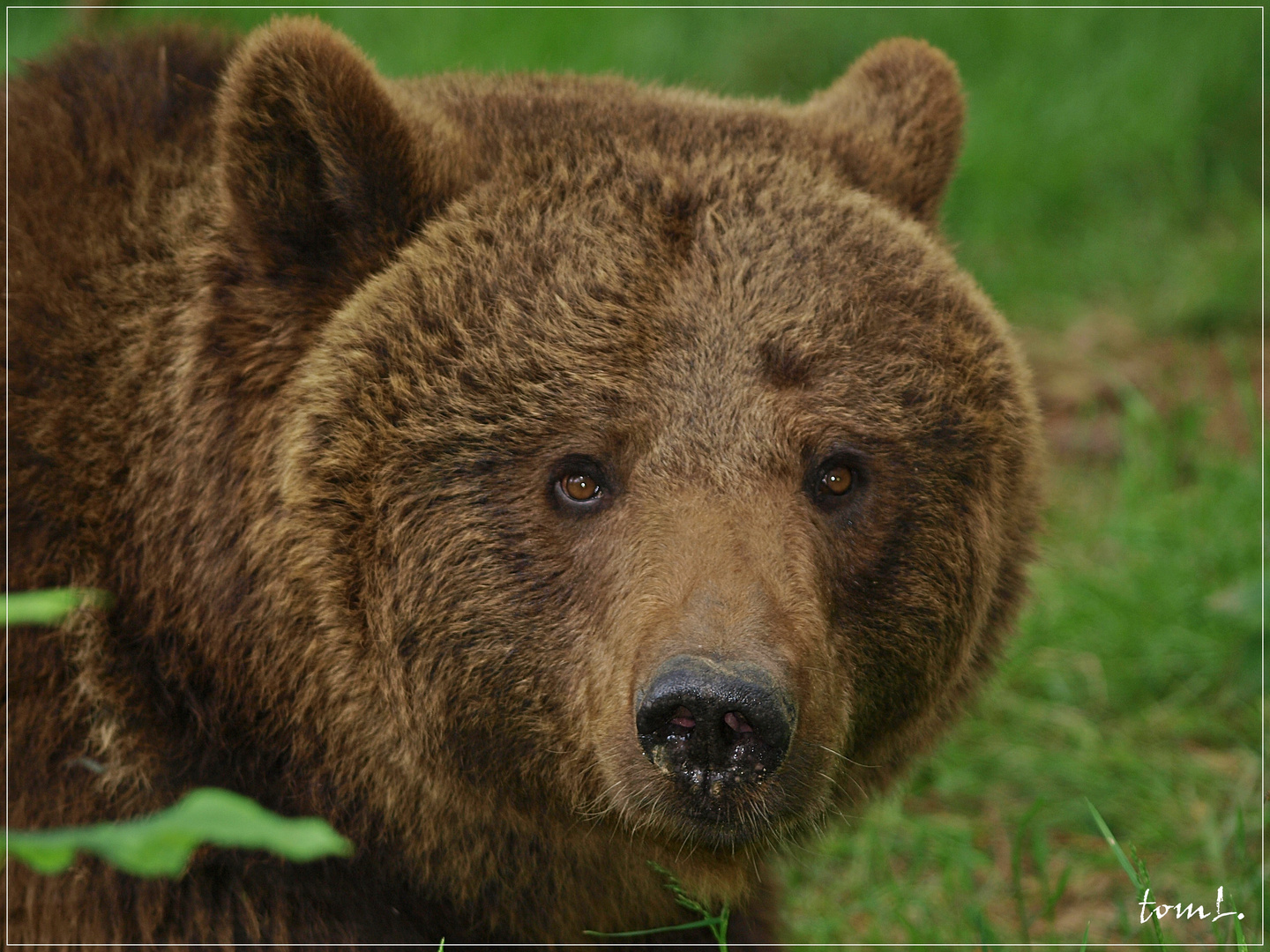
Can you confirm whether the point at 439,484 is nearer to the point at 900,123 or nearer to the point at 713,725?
the point at 713,725

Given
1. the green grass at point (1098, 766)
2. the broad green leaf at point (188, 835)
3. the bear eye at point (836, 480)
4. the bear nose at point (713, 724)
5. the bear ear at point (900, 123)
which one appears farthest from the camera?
the green grass at point (1098, 766)

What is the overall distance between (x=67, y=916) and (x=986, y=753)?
146 inches

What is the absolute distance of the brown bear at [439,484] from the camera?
3.33m

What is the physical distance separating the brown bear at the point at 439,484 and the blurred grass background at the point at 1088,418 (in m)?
1.11

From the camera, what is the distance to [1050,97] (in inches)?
384

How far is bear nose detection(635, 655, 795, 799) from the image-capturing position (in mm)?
2857

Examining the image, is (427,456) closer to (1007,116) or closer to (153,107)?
(153,107)

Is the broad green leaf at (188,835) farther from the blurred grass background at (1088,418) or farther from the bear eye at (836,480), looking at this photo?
the blurred grass background at (1088,418)

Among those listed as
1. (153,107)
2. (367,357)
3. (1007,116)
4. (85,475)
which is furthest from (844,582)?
(1007,116)

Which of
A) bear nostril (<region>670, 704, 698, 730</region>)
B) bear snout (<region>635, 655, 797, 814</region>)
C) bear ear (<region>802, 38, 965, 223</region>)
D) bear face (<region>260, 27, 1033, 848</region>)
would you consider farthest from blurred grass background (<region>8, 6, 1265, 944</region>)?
bear nostril (<region>670, 704, 698, 730</region>)

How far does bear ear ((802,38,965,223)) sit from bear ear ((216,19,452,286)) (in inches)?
51.5

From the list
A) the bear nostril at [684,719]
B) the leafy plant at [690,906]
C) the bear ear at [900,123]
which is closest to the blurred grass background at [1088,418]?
the bear ear at [900,123]

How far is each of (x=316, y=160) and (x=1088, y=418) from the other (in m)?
5.61

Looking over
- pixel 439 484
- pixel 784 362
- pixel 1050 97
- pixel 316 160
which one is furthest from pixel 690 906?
pixel 1050 97
